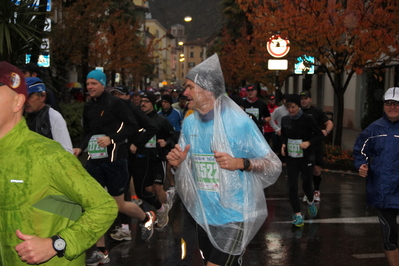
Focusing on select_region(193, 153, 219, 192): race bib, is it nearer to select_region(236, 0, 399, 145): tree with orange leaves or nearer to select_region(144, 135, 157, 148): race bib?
select_region(144, 135, 157, 148): race bib

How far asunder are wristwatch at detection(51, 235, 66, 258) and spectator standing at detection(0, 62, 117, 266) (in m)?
0.02

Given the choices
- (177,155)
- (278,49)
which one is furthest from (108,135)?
(278,49)

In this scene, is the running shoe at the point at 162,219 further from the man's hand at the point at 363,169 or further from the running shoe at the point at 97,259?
the man's hand at the point at 363,169

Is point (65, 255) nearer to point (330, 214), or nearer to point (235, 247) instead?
point (235, 247)

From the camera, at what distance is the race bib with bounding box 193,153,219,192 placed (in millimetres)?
3922

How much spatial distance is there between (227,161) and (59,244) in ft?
5.33

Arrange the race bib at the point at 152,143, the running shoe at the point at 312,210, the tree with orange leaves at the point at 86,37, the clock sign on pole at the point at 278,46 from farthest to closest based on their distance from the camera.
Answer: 1. the tree with orange leaves at the point at 86,37
2. the clock sign on pole at the point at 278,46
3. the running shoe at the point at 312,210
4. the race bib at the point at 152,143

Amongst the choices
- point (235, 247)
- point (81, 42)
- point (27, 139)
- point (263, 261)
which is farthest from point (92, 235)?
point (81, 42)

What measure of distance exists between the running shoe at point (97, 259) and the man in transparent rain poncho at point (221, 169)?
2.29 metres

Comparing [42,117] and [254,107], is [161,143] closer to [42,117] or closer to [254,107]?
[42,117]

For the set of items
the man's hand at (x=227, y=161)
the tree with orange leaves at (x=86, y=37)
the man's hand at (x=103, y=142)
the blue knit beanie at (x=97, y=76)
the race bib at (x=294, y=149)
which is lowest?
the race bib at (x=294, y=149)

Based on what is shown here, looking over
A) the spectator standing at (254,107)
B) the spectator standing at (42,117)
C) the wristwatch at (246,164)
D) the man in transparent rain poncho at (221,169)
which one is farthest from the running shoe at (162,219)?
the spectator standing at (254,107)

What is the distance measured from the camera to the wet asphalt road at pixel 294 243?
624 centimetres

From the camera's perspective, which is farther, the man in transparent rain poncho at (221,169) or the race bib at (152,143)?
the race bib at (152,143)
